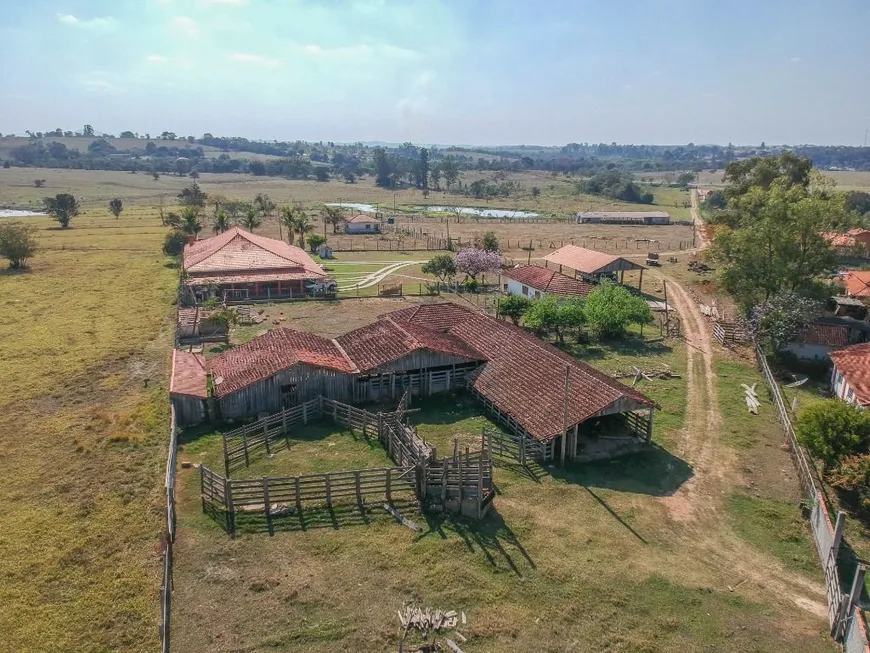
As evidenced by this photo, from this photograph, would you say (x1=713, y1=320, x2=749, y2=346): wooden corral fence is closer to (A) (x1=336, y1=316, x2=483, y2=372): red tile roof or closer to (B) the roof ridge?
(A) (x1=336, y1=316, x2=483, y2=372): red tile roof

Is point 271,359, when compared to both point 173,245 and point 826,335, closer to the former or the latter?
point 826,335

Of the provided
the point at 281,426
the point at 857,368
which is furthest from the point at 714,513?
the point at 281,426

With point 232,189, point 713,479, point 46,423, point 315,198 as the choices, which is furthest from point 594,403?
point 232,189

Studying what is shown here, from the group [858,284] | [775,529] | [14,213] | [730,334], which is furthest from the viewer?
[14,213]

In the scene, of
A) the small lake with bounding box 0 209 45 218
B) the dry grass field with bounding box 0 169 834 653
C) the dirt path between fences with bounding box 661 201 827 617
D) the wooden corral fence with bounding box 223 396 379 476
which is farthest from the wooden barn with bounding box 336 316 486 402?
the small lake with bounding box 0 209 45 218

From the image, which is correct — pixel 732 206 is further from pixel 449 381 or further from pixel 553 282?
pixel 449 381

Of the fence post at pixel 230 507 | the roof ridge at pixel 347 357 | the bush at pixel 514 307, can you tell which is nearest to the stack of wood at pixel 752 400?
the bush at pixel 514 307
